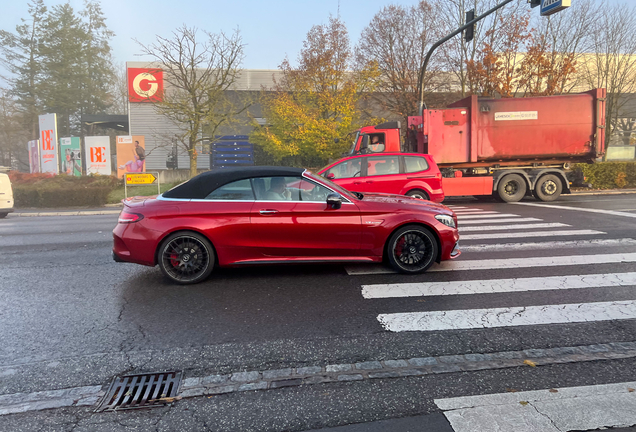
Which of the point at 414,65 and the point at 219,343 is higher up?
the point at 414,65

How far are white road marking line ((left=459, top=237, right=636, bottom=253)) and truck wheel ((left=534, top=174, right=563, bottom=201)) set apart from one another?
8187mm

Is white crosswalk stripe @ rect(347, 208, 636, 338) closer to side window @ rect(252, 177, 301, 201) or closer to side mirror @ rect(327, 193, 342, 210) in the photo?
side mirror @ rect(327, 193, 342, 210)

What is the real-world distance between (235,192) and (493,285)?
11.6 ft

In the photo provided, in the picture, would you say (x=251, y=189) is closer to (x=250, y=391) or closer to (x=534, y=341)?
(x=250, y=391)

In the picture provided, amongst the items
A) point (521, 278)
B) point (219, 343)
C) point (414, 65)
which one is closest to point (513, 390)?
point (219, 343)

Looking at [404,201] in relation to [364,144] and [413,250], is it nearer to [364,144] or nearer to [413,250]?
[413,250]

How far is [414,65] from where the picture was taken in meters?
27.0

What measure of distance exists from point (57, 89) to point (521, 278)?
169ft

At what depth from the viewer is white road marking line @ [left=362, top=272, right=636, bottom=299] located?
5.14 meters

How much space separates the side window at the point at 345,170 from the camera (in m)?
11.7

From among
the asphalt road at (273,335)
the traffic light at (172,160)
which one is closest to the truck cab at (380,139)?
the asphalt road at (273,335)

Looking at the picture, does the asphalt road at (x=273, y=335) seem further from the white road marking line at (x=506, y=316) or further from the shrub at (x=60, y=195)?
the shrub at (x=60, y=195)

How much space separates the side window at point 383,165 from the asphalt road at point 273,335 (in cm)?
520

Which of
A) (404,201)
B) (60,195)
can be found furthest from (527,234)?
(60,195)
